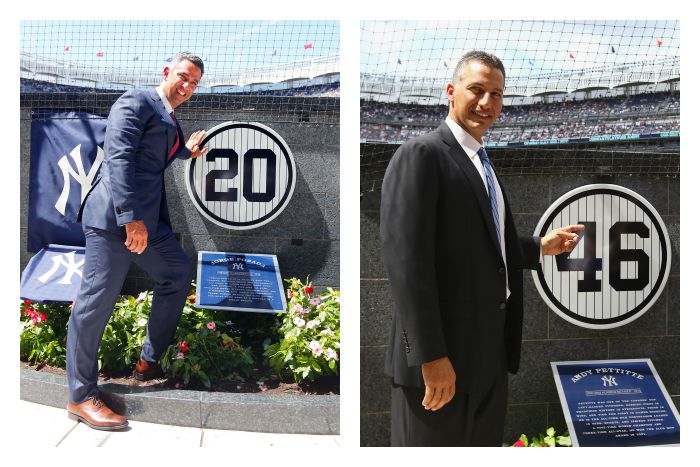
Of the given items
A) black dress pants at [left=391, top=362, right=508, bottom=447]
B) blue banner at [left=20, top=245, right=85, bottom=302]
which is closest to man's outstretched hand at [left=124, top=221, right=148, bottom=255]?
blue banner at [left=20, top=245, right=85, bottom=302]

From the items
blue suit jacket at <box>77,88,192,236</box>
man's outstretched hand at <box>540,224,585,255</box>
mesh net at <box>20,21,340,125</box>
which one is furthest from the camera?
mesh net at <box>20,21,340,125</box>

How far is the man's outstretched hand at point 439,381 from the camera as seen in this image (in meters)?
2.69

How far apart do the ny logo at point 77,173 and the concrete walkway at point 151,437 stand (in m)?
1.32

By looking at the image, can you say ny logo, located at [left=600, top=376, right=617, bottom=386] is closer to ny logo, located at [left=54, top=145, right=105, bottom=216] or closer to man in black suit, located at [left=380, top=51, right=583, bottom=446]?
man in black suit, located at [left=380, top=51, right=583, bottom=446]

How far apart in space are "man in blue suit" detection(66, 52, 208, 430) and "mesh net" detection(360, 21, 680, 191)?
1114 millimetres

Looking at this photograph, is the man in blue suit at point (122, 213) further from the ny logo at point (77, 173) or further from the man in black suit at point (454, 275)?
the man in black suit at point (454, 275)

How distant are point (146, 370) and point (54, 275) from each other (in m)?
0.87

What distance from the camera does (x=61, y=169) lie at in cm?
394

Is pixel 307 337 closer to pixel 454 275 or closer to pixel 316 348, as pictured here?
pixel 316 348

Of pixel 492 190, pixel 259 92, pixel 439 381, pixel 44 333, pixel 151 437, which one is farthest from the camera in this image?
pixel 44 333

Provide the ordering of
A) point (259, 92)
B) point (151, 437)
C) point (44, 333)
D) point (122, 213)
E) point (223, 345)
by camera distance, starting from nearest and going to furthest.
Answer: point (122, 213), point (151, 437), point (259, 92), point (223, 345), point (44, 333)

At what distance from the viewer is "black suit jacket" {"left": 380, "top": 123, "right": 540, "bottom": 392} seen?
8.79 ft

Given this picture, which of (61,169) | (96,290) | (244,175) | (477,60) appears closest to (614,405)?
(477,60)

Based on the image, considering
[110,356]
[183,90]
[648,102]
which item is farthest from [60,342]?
[648,102]
